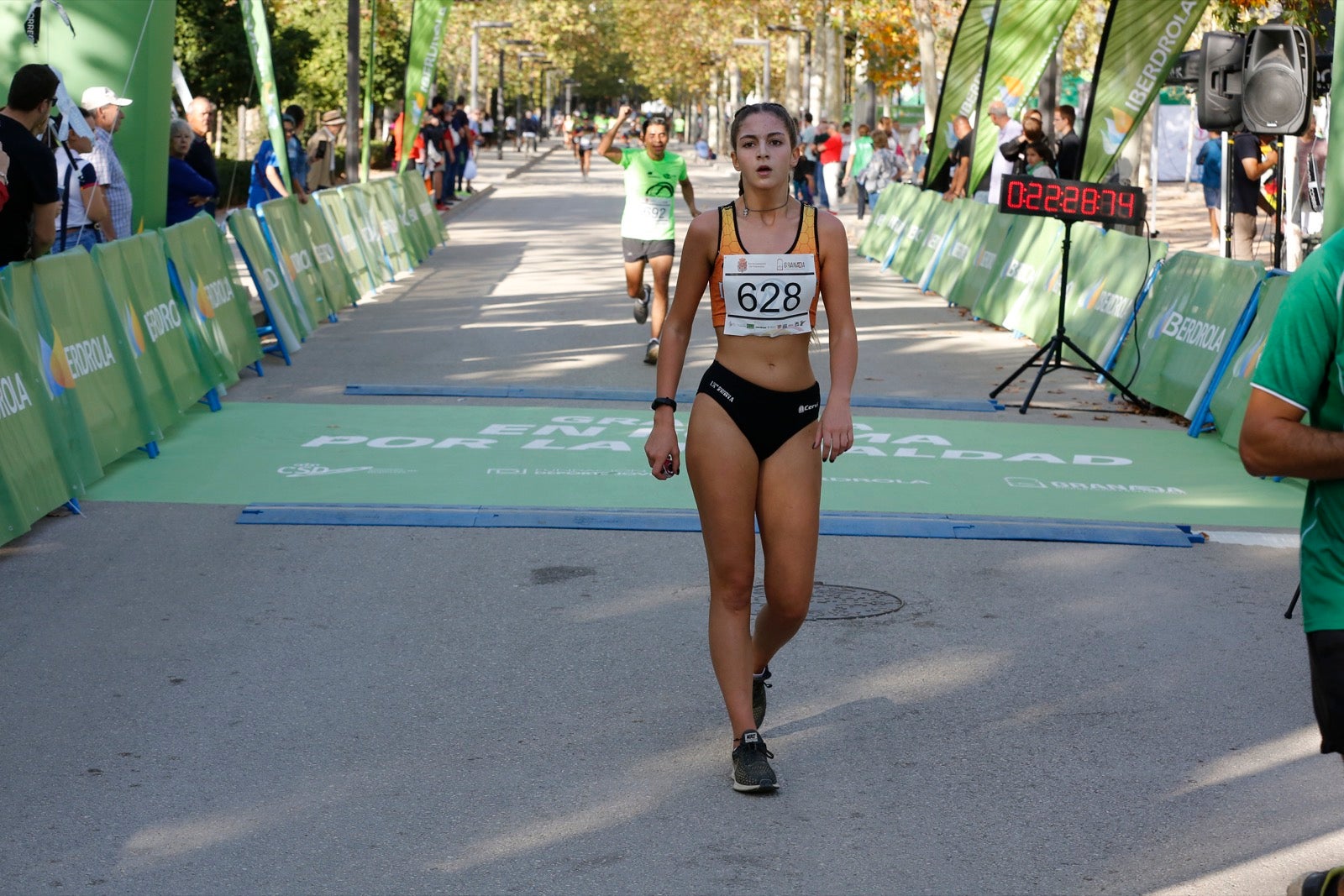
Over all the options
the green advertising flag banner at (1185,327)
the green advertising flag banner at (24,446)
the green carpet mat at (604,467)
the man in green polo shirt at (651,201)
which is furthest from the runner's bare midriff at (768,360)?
the man in green polo shirt at (651,201)

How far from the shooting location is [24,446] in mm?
7906

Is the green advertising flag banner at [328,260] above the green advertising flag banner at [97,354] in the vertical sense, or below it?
below

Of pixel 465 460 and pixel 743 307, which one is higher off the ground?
pixel 743 307

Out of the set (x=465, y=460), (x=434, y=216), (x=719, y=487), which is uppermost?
(x=719, y=487)

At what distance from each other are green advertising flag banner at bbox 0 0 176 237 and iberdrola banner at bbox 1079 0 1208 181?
868cm

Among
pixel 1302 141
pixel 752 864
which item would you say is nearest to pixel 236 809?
pixel 752 864

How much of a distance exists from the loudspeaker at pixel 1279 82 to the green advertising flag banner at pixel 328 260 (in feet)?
28.8

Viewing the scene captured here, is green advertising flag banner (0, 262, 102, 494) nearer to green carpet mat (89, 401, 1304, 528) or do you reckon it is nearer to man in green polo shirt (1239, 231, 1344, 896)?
green carpet mat (89, 401, 1304, 528)

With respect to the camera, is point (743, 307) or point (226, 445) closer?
point (743, 307)

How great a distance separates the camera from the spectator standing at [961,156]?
22.4 metres

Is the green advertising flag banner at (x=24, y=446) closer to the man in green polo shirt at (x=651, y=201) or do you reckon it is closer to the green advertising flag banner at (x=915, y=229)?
the man in green polo shirt at (x=651, y=201)

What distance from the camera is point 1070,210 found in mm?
12359

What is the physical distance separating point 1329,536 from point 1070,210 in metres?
9.26

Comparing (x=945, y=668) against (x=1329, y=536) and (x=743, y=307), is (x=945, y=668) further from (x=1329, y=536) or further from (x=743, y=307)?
(x=1329, y=536)
